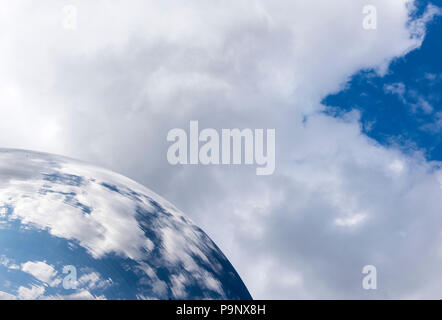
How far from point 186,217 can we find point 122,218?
451 cm

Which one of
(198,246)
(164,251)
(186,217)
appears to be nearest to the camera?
(164,251)

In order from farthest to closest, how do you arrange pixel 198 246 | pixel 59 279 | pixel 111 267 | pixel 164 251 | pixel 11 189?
pixel 198 246 < pixel 164 251 < pixel 11 189 < pixel 111 267 < pixel 59 279

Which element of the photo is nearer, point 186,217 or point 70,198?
point 70,198

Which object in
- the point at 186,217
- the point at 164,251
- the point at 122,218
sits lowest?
the point at 164,251

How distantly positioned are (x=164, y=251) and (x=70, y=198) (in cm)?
326

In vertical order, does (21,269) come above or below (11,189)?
below

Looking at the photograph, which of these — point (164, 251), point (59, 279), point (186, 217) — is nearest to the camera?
point (59, 279)

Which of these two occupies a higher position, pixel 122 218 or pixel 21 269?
pixel 122 218

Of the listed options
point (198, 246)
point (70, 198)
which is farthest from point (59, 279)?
point (198, 246)
